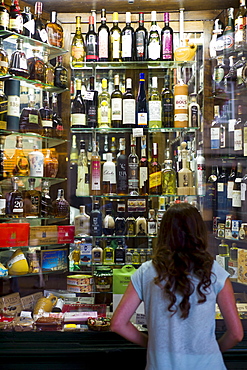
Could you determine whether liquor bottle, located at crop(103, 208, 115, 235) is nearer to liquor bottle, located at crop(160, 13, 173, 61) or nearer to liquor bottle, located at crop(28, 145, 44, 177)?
liquor bottle, located at crop(28, 145, 44, 177)

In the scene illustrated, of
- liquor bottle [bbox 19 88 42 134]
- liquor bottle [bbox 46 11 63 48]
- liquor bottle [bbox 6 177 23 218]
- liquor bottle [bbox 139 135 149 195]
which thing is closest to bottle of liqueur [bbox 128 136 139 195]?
liquor bottle [bbox 139 135 149 195]

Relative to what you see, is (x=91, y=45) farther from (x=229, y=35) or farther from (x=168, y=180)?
(x=168, y=180)

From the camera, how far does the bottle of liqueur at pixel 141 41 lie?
351 cm

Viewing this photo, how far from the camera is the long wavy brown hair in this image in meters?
1.79

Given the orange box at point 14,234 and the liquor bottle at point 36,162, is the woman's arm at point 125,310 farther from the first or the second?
the liquor bottle at point 36,162

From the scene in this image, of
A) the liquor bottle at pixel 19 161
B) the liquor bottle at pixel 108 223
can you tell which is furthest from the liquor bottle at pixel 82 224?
the liquor bottle at pixel 19 161

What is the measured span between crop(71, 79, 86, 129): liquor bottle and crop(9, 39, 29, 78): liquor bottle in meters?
0.46

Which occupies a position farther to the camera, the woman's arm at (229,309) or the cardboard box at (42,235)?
the cardboard box at (42,235)

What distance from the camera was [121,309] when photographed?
1.84 meters

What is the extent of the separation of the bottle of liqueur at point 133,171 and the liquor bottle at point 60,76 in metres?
0.71

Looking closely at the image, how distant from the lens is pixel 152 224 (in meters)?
3.50

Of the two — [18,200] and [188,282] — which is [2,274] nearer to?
[18,200]

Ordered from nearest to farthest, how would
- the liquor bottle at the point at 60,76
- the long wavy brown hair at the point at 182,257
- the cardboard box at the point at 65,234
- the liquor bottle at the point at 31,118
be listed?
1. the long wavy brown hair at the point at 182,257
2. the liquor bottle at the point at 31,118
3. the cardboard box at the point at 65,234
4. the liquor bottle at the point at 60,76

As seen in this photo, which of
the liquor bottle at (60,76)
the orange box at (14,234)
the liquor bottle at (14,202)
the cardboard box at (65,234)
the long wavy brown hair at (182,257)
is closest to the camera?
the long wavy brown hair at (182,257)
